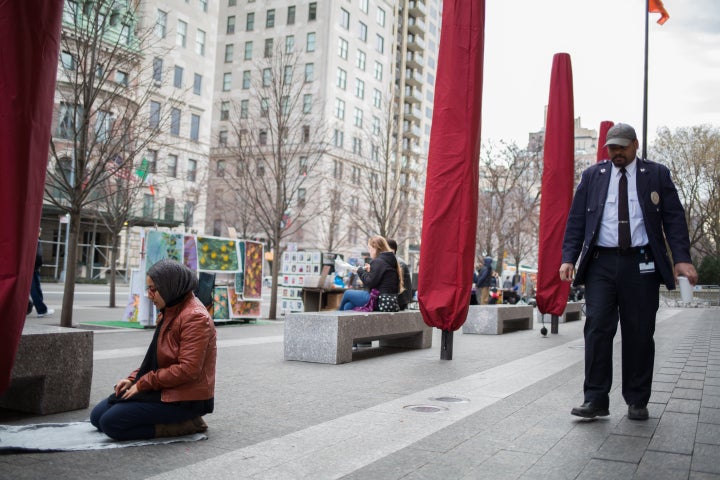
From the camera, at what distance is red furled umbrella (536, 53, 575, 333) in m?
14.1

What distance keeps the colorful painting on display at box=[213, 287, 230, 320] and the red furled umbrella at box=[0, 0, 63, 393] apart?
41.4 feet

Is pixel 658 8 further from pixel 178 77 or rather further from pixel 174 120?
pixel 178 77

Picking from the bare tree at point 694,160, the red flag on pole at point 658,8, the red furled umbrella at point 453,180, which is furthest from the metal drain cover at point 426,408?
the bare tree at point 694,160

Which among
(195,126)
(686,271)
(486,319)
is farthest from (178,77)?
(686,271)

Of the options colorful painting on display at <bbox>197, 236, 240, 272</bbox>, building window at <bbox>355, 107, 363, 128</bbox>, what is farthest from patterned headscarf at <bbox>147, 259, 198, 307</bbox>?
building window at <bbox>355, 107, 363, 128</bbox>

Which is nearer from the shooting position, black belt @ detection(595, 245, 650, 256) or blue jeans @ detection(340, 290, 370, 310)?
black belt @ detection(595, 245, 650, 256)

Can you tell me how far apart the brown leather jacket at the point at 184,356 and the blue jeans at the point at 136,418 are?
94 millimetres

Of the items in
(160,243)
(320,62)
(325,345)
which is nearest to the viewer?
(325,345)

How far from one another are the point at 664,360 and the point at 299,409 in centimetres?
638

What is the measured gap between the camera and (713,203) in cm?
4262

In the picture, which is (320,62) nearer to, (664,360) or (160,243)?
(160,243)

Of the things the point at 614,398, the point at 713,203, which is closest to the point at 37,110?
the point at 614,398

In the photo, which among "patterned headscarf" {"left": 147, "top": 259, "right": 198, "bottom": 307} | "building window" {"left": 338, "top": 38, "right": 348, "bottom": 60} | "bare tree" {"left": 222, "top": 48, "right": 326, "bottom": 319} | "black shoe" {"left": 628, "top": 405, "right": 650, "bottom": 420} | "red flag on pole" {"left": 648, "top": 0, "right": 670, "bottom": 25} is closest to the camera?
"patterned headscarf" {"left": 147, "top": 259, "right": 198, "bottom": 307}

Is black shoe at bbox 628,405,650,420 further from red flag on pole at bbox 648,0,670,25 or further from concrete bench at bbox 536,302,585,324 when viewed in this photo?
red flag on pole at bbox 648,0,670,25
